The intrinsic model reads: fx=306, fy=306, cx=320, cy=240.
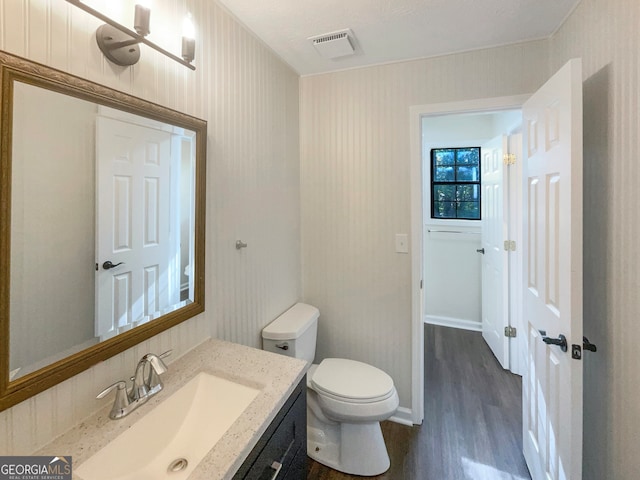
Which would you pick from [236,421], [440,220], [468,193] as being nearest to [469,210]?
[468,193]

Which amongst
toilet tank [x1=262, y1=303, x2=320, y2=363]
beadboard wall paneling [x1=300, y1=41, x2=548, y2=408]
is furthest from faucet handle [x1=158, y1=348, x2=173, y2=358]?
beadboard wall paneling [x1=300, y1=41, x2=548, y2=408]

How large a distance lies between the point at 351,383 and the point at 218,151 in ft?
4.56

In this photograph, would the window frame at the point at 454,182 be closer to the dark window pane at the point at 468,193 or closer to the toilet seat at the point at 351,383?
the dark window pane at the point at 468,193

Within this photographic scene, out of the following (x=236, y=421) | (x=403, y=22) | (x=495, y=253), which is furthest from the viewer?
(x=495, y=253)

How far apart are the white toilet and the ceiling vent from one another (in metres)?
1.61

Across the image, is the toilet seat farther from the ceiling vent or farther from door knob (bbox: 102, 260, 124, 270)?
the ceiling vent

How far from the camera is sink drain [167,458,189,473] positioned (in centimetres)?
86

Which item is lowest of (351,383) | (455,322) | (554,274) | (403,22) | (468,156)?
(455,322)

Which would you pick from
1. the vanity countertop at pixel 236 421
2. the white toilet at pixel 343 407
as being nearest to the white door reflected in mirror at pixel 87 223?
the vanity countertop at pixel 236 421

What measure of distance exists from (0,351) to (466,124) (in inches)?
152

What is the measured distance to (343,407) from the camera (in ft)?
5.20

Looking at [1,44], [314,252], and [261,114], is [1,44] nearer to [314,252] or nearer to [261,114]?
[261,114]

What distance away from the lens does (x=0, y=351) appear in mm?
680

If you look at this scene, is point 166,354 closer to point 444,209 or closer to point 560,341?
point 560,341
